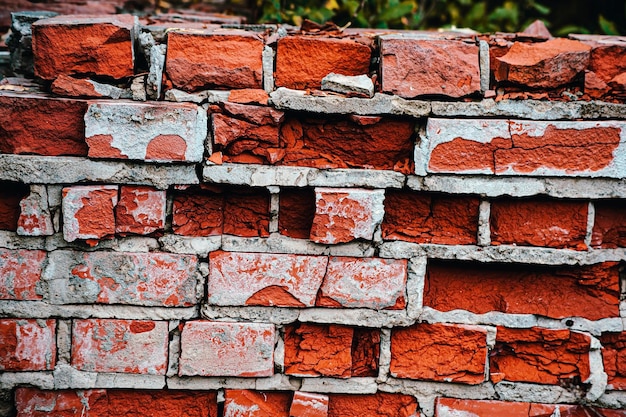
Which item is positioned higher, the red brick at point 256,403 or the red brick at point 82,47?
the red brick at point 82,47

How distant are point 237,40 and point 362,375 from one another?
2.54 feet

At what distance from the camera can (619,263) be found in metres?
1.13

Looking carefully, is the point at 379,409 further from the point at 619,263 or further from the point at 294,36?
the point at 294,36

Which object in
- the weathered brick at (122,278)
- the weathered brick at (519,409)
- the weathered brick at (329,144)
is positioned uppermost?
the weathered brick at (329,144)

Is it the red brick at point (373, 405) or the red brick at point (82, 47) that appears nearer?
the red brick at point (82, 47)

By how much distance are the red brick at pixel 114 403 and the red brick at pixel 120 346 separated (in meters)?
0.07

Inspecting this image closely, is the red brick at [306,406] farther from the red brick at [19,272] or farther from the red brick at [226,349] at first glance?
the red brick at [19,272]

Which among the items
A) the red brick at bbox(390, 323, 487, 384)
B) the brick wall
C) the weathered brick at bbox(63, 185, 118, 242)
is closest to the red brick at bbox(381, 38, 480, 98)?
the brick wall

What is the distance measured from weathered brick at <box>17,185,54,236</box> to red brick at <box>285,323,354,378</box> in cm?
55

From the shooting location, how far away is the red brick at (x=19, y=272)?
1.06 m

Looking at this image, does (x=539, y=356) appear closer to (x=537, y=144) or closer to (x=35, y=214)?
(x=537, y=144)

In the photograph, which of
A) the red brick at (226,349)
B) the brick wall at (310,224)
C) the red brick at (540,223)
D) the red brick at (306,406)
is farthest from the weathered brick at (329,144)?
the red brick at (306,406)

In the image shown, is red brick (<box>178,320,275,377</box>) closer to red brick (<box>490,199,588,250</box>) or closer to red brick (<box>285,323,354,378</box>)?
red brick (<box>285,323,354,378</box>)

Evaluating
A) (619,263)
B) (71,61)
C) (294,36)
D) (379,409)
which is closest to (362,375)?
(379,409)
